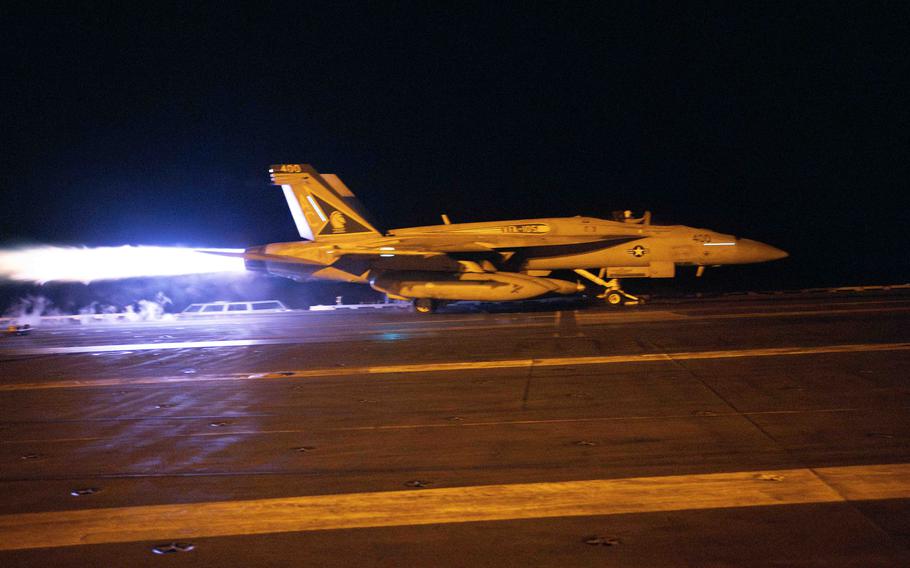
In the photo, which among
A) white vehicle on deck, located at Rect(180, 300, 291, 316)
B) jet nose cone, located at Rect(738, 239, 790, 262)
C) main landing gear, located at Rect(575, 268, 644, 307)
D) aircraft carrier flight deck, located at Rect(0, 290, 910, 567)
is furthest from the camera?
white vehicle on deck, located at Rect(180, 300, 291, 316)

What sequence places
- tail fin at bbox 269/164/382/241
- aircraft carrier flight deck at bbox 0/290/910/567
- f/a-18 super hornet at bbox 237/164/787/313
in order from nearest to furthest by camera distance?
1. aircraft carrier flight deck at bbox 0/290/910/567
2. f/a-18 super hornet at bbox 237/164/787/313
3. tail fin at bbox 269/164/382/241

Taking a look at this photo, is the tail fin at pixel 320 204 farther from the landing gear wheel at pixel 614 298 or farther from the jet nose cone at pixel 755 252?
the jet nose cone at pixel 755 252

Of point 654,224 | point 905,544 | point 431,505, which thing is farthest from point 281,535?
point 654,224

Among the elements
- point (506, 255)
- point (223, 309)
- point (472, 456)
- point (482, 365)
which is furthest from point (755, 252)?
point (472, 456)

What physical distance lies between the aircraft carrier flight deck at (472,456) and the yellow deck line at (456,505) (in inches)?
0.9

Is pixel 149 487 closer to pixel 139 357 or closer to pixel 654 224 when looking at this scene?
pixel 139 357

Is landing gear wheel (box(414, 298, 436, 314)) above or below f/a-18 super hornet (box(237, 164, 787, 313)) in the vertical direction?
below

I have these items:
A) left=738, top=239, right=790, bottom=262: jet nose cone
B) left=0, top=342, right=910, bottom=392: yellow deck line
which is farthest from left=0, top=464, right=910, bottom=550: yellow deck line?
left=738, top=239, right=790, bottom=262: jet nose cone

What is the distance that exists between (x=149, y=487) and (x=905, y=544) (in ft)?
17.9

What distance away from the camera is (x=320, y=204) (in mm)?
25047

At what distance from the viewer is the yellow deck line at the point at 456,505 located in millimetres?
4980

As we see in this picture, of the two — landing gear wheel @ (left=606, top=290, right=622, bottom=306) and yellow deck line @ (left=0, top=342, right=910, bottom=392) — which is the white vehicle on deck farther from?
yellow deck line @ (left=0, top=342, right=910, bottom=392)

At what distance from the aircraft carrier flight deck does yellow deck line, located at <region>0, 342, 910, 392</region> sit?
0.07m

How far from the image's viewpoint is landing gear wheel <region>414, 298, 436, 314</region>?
22766mm
